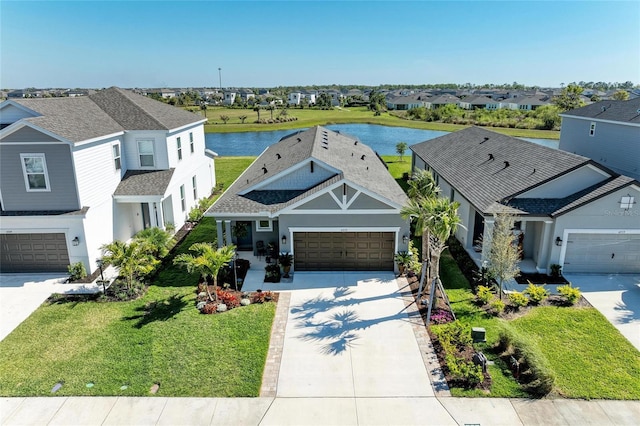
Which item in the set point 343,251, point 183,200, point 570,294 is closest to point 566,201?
point 570,294

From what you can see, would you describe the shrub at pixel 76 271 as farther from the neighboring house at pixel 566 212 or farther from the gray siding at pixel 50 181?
the neighboring house at pixel 566 212

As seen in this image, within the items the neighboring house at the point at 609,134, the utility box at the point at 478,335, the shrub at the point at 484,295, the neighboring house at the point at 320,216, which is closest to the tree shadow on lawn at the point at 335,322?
the neighboring house at the point at 320,216

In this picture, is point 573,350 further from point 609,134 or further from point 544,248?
point 609,134

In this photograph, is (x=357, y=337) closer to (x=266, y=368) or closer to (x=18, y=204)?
(x=266, y=368)

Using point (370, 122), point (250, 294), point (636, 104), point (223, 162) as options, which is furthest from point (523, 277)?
point (370, 122)

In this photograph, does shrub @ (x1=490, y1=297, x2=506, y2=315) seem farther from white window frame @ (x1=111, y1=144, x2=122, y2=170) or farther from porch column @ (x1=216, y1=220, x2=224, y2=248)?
white window frame @ (x1=111, y1=144, x2=122, y2=170)

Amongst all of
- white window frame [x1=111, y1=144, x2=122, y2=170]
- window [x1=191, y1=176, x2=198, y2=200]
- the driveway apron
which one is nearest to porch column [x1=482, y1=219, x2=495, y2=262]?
the driveway apron
